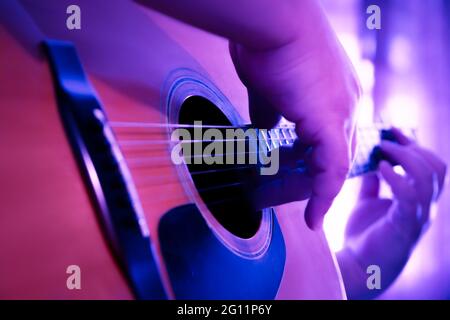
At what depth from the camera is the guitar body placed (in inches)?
15.5

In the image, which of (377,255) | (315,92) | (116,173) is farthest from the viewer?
(377,255)

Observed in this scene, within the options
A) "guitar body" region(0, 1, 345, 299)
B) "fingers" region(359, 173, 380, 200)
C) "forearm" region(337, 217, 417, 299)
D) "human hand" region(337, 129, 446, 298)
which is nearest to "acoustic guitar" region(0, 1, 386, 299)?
"guitar body" region(0, 1, 345, 299)

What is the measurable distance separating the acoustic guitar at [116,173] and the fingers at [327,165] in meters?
0.10

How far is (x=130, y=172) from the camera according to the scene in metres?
0.46

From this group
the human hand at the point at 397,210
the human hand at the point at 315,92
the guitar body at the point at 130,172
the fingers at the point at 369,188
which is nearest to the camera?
the guitar body at the point at 130,172

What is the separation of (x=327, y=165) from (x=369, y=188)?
1.79 ft

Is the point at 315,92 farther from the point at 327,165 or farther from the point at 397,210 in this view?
the point at 397,210

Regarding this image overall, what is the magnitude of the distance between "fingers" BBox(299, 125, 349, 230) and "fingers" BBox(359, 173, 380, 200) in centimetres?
49

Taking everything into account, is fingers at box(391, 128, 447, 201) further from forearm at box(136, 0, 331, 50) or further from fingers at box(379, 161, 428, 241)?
forearm at box(136, 0, 331, 50)

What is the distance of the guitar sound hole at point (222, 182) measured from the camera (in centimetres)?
57

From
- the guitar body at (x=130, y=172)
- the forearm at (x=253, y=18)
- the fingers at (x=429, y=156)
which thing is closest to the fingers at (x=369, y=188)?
the fingers at (x=429, y=156)

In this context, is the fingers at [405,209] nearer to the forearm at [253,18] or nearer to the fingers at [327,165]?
the fingers at [327,165]

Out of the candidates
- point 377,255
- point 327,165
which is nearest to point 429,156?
point 377,255

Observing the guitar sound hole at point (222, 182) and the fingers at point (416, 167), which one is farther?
the fingers at point (416, 167)
